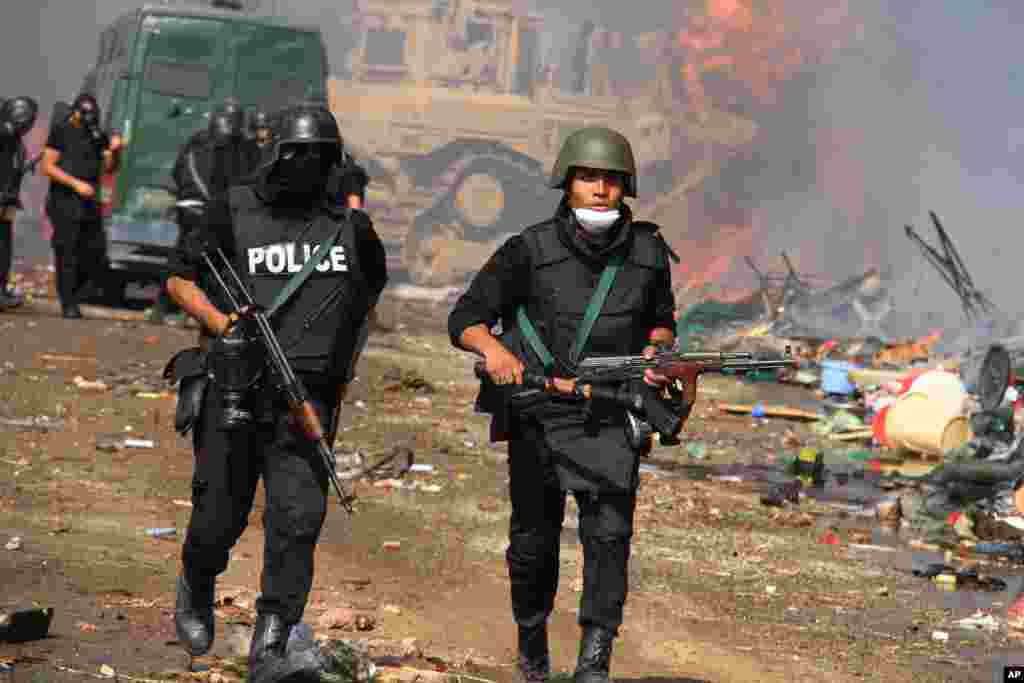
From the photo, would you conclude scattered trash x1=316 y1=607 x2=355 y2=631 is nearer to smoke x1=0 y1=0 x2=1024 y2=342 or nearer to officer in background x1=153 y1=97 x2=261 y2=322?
officer in background x1=153 y1=97 x2=261 y2=322

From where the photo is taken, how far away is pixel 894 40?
3156 centimetres

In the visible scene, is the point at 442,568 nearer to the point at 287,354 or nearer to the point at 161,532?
the point at 161,532

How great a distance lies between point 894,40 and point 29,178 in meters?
15.2

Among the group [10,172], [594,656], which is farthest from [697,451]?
[594,656]

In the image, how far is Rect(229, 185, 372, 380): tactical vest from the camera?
5250 mm

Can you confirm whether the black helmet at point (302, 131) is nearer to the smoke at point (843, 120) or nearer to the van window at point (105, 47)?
the van window at point (105, 47)

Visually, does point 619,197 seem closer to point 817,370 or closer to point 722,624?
point 722,624

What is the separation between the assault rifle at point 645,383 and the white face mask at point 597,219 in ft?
1.16

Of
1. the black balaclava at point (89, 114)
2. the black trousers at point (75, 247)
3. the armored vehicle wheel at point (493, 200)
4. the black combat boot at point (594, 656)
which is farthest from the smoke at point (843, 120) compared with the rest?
the black combat boot at point (594, 656)

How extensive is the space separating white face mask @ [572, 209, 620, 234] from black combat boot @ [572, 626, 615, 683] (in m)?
1.08

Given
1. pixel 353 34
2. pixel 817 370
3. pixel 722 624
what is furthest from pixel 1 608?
pixel 353 34

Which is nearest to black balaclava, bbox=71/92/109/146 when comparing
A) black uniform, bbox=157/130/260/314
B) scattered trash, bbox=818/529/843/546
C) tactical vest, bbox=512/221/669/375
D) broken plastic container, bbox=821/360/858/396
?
black uniform, bbox=157/130/260/314

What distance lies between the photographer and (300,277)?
524cm

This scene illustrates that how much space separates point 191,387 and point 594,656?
4.27 feet
